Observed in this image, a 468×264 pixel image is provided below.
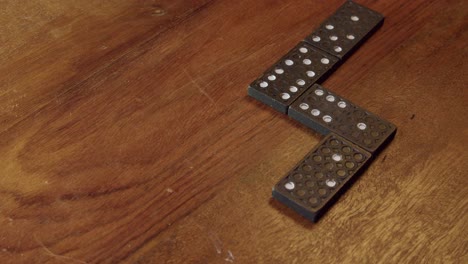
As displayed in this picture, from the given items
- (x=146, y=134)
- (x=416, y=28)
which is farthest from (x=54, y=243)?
(x=416, y=28)

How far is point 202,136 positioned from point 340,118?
0.19 m

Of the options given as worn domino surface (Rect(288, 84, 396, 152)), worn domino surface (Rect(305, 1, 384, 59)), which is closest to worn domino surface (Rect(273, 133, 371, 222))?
worn domino surface (Rect(288, 84, 396, 152))

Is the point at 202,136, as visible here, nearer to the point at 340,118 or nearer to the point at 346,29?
the point at 340,118

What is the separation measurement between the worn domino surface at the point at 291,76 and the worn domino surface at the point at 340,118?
0.05 feet

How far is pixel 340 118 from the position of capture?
37.8 inches

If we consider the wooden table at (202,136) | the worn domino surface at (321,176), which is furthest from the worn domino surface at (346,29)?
the worn domino surface at (321,176)

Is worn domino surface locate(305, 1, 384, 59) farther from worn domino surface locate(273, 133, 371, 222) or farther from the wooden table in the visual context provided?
worn domino surface locate(273, 133, 371, 222)

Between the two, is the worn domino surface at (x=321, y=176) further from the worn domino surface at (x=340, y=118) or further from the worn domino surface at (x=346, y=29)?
the worn domino surface at (x=346, y=29)

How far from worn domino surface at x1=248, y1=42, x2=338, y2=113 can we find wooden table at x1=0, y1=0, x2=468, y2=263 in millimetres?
21

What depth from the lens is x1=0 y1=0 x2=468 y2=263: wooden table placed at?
847 millimetres

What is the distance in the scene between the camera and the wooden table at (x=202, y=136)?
847mm

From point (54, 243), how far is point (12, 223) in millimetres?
64

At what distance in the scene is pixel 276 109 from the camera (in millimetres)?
997

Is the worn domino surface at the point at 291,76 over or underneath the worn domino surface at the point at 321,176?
over
